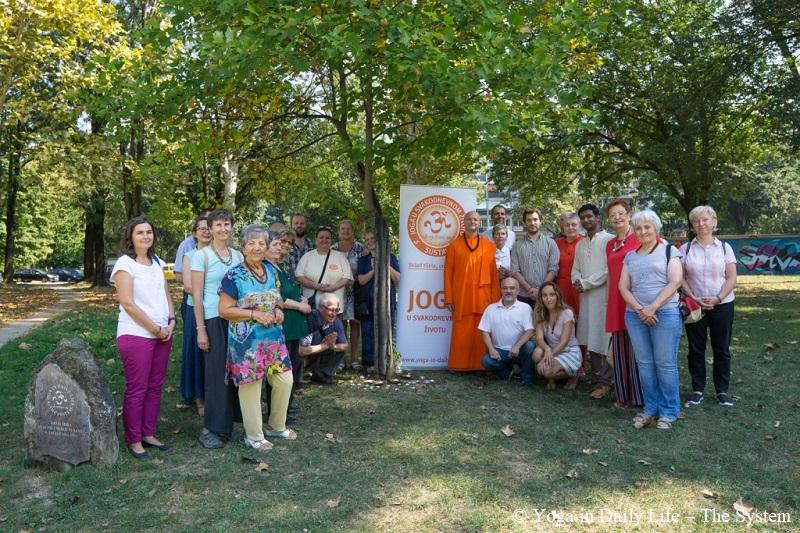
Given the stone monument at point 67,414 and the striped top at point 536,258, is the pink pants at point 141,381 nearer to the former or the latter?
the stone monument at point 67,414

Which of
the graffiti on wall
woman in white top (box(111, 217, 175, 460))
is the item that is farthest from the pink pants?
the graffiti on wall

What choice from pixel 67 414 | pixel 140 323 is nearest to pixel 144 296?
pixel 140 323

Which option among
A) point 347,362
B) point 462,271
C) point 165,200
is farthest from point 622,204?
point 165,200

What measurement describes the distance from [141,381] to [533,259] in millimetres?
4481

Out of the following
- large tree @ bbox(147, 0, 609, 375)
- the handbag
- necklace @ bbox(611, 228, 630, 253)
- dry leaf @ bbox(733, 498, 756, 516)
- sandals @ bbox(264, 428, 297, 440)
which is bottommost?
dry leaf @ bbox(733, 498, 756, 516)

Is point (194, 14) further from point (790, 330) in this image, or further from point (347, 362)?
point (790, 330)

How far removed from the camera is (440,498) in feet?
13.8

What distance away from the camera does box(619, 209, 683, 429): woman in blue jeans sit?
5.56 metres

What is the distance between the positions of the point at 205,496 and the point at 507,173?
14294 millimetres

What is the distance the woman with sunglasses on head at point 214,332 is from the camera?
17.0 feet

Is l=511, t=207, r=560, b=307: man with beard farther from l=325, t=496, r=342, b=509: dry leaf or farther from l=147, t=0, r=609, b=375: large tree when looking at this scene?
l=325, t=496, r=342, b=509: dry leaf

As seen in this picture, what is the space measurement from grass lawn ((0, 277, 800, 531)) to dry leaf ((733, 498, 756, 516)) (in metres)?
0.04

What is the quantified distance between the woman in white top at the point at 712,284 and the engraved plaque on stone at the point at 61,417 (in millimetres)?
5123

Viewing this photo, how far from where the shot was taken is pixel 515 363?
Result: 750 centimetres
